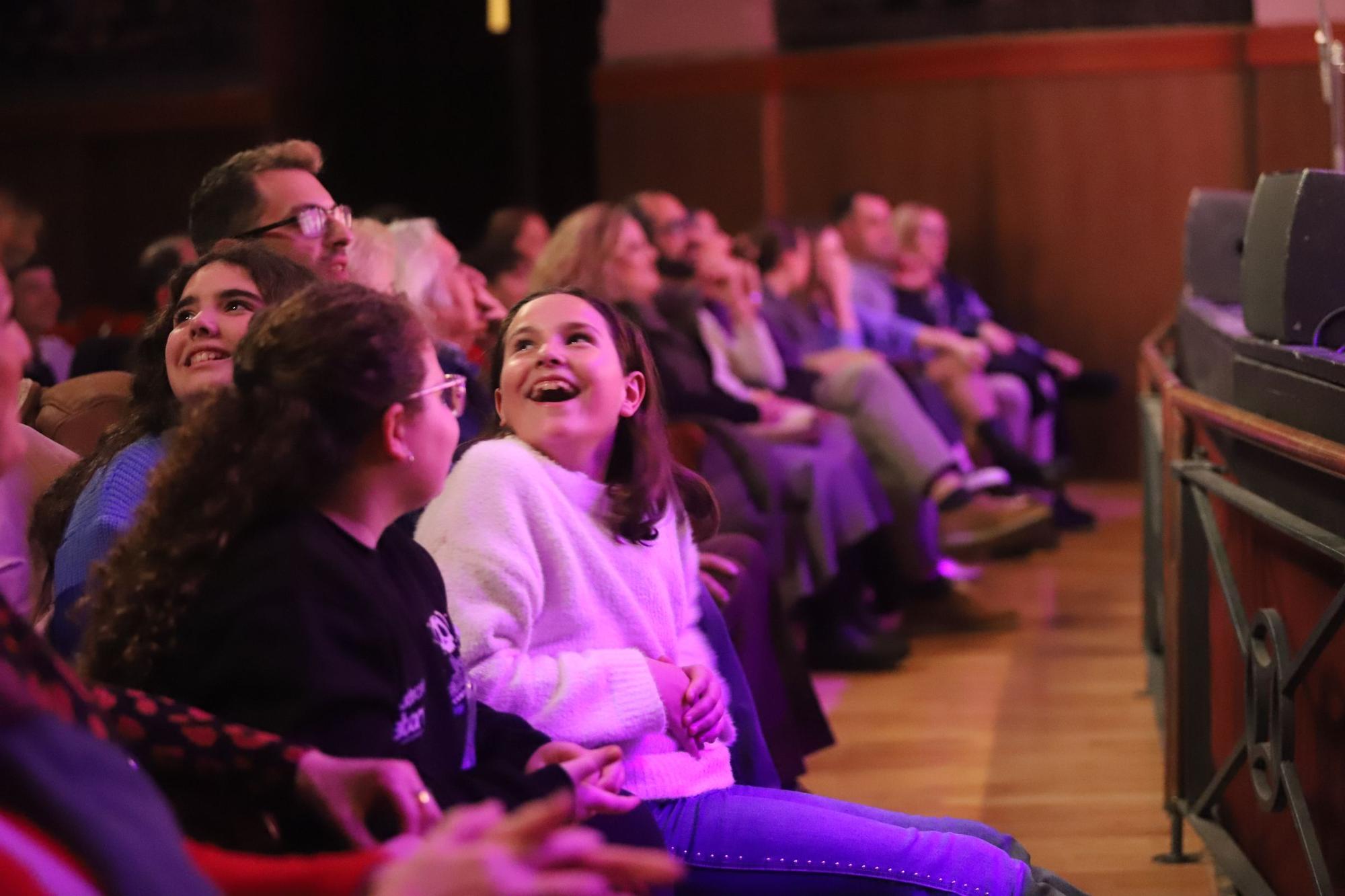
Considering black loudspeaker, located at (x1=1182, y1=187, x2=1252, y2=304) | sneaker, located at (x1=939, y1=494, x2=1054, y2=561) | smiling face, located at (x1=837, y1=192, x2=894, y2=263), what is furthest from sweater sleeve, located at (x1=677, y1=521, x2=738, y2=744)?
smiling face, located at (x1=837, y1=192, x2=894, y2=263)

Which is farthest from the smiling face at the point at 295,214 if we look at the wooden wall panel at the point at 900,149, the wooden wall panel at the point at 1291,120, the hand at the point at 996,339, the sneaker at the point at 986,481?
the wooden wall panel at the point at 1291,120

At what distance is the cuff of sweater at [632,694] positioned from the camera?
6.53 ft

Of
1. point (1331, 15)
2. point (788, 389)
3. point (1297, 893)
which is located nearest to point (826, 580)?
point (788, 389)

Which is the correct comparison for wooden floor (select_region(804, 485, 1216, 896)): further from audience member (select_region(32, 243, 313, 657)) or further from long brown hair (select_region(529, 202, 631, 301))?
audience member (select_region(32, 243, 313, 657))

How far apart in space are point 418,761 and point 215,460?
34 cm

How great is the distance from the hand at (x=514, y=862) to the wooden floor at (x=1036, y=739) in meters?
1.96

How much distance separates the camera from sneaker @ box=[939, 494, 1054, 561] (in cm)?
578

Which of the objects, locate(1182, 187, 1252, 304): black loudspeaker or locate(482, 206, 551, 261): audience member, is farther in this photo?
locate(482, 206, 551, 261): audience member

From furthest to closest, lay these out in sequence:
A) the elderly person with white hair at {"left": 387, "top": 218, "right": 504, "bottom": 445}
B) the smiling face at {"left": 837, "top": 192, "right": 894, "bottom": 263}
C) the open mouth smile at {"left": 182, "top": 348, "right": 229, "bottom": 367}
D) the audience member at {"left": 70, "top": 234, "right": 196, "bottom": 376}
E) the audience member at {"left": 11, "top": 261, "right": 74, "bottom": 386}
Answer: the smiling face at {"left": 837, "top": 192, "right": 894, "bottom": 263} → the audience member at {"left": 11, "top": 261, "right": 74, "bottom": 386} → the audience member at {"left": 70, "top": 234, "right": 196, "bottom": 376} → the elderly person with white hair at {"left": 387, "top": 218, "right": 504, "bottom": 445} → the open mouth smile at {"left": 182, "top": 348, "right": 229, "bottom": 367}

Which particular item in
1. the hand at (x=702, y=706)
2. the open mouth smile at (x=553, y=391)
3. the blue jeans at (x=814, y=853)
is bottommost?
the blue jeans at (x=814, y=853)

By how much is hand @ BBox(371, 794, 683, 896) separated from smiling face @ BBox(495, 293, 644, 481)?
993 mm

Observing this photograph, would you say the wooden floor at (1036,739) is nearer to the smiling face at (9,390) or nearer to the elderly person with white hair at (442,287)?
the elderly person with white hair at (442,287)

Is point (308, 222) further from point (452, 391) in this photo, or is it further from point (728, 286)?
point (728, 286)

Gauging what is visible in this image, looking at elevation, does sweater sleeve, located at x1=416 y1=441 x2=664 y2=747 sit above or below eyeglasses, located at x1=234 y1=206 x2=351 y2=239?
below
